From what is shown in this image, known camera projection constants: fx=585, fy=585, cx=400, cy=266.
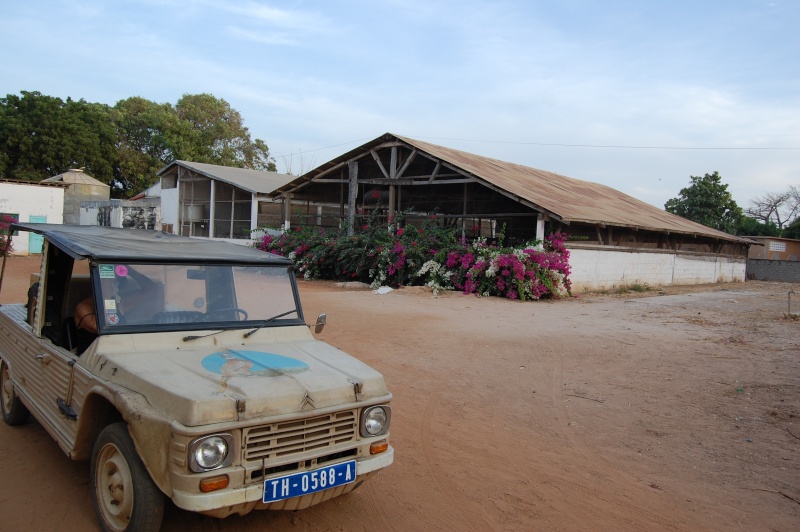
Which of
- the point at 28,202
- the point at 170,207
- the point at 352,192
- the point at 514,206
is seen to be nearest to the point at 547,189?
the point at 514,206

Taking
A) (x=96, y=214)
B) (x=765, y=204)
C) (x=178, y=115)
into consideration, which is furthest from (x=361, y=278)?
(x=765, y=204)

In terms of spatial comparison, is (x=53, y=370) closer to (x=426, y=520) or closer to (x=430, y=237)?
(x=426, y=520)

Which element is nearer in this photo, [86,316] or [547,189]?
[86,316]

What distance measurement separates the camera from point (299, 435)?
124 inches

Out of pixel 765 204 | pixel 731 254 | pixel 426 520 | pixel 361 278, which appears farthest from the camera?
pixel 765 204

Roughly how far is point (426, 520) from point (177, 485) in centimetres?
164

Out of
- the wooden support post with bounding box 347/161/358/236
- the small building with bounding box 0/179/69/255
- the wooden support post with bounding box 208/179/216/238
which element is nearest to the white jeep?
the wooden support post with bounding box 347/161/358/236

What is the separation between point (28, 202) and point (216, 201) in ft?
29.1

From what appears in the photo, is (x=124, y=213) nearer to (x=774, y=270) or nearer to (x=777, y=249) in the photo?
(x=774, y=270)

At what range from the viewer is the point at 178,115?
163 ft

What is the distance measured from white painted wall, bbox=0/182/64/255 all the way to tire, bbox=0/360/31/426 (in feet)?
84.3

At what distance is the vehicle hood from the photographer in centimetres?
298

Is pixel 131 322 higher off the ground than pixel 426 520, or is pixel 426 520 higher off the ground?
pixel 131 322

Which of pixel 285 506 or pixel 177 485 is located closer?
pixel 177 485
